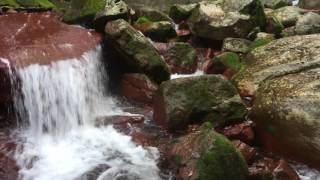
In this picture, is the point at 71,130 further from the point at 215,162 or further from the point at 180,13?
the point at 180,13

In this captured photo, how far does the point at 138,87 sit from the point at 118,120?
1.45m

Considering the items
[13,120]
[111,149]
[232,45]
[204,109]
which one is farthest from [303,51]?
[13,120]

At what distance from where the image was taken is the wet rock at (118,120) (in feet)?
28.1

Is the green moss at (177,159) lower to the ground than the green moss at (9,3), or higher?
lower

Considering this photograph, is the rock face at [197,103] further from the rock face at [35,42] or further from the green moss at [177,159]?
the rock face at [35,42]

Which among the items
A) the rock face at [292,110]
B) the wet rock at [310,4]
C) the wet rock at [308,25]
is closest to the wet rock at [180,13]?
the wet rock at [308,25]

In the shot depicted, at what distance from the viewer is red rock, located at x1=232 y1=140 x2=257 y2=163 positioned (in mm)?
7107

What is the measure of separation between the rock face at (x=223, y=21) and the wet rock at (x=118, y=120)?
4633mm

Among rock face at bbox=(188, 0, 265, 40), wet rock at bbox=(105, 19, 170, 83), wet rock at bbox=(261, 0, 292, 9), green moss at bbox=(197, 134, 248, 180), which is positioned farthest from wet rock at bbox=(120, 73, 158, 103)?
wet rock at bbox=(261, 0, 292, 9)

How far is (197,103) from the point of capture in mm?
8211

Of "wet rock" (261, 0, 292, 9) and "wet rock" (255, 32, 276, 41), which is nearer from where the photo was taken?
"wet rock" (255, 32, 276, 41)

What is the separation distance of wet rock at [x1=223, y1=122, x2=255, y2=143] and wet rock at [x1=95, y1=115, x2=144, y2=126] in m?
1.64

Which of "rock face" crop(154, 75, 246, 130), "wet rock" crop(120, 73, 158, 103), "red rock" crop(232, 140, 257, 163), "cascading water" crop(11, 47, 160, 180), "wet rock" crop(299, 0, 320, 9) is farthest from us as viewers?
"wet rock" crop(299, 0, 320, 9)

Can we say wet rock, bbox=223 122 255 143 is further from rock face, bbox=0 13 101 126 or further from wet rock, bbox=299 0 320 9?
wet rock, bbox=299 0 320 9
